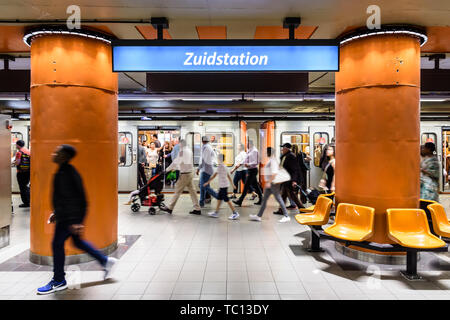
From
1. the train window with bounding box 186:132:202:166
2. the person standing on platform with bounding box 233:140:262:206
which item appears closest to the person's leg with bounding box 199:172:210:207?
the person standing on platform with bounding box 233:140:262:206

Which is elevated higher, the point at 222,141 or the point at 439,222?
the point at 222,141

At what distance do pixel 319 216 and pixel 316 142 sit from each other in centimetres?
590

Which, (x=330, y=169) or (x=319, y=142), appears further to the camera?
(x=319, y=142)

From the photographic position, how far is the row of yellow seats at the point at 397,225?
12.3ft

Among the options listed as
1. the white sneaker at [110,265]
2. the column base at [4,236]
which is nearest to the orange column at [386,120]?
Result: the white sneaker at [110,265]

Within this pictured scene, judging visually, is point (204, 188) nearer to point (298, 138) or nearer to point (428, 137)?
point (298, 138)

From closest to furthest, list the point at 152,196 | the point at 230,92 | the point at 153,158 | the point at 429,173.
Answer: the point at 230,92
the point at 429,173
the point at 152,196
the point at 153,158

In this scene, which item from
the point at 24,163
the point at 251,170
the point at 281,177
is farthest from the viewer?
the point at 251,170

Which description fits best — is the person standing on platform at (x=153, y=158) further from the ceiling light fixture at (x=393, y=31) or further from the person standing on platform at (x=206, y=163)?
the ceiling light fixture at (x=393, y=31)

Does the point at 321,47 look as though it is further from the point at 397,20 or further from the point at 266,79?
the point at 397,20

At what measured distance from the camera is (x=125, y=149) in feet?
33.4

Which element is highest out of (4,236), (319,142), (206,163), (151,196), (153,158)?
(319,142)

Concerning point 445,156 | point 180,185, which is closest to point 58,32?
point 180,185
